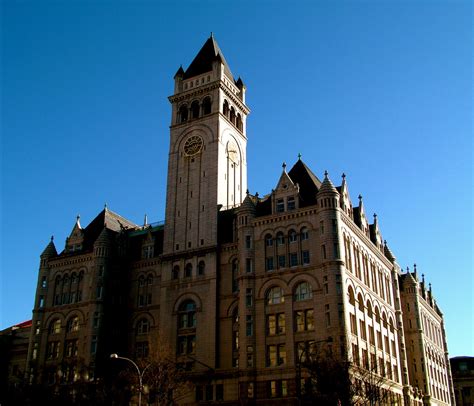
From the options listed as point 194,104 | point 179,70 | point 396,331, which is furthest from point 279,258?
point 179,70

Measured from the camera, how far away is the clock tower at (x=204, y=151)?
292ft

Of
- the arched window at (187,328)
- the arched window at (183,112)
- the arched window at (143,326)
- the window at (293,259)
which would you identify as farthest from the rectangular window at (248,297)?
the arched window at (183,112)

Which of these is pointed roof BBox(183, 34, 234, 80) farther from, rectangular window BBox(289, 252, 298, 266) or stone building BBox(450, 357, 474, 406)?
stone building BBox(450, 357, 474, 406)

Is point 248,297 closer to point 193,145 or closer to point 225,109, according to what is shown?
point 193,145

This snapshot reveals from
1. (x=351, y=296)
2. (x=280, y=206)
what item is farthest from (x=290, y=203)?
(x=351, y=296)

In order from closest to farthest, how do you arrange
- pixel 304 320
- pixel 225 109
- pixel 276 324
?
pixel 304 320 → pixel 276 324 → pixel 225 109

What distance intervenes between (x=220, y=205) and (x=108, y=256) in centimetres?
1875

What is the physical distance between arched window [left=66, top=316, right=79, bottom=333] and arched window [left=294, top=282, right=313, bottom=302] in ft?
115

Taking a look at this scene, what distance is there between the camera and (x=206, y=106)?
97438mm

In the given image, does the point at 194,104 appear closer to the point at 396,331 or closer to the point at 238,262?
the point at 238,262

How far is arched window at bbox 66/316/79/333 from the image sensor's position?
90.4 m

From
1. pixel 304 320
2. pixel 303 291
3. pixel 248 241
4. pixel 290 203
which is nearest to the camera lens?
pixel 304 320

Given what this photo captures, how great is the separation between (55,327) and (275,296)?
37.0 m

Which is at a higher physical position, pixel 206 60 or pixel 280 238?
pixel 206 60
